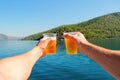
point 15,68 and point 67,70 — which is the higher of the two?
point 15,68

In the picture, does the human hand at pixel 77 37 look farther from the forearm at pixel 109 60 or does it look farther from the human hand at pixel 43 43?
the forearm at pixel 109 60

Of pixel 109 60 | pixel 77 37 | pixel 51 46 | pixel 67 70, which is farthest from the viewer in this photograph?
pixel 67 70

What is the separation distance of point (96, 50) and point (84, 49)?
338 mm

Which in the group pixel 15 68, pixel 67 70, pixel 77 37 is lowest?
pixel 67 70

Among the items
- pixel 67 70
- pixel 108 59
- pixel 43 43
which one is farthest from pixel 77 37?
pixel 67 70

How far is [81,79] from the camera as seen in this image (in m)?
17.6

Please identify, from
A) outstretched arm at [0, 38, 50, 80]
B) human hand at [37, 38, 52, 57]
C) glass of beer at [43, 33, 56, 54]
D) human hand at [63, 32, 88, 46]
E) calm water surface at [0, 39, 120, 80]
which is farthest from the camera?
calm water surface at [0, 39, 120, 80]

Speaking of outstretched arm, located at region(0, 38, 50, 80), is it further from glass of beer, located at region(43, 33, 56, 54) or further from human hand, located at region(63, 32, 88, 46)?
glass of beer, located at region(43, 33, 56, 54)

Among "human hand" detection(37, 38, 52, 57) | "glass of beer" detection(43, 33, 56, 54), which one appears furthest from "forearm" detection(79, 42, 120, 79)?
"glass of beer" detection(43, 33, 56, 54)

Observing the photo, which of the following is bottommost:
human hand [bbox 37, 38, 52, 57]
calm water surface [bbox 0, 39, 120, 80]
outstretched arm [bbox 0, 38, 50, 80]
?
calm water surface [bbox 0, 39, 120, 80]

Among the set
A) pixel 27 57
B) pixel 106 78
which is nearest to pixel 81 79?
pixel 106 78

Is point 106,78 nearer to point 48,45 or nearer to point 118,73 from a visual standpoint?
point 48,45

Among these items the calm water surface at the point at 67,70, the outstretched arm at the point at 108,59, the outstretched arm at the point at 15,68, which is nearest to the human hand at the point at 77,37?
the outstretched arm at the point at 108,59

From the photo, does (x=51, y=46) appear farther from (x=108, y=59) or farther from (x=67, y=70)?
(x=67, y=70)
